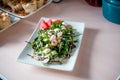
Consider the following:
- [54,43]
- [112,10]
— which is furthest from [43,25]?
[112,10]

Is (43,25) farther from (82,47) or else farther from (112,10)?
(112,10)

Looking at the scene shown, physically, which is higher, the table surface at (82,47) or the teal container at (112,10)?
the teal container at (112,10)

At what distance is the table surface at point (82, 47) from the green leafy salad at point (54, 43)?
4cm

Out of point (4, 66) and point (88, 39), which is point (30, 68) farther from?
point (88, 39)

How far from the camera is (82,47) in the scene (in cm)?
83

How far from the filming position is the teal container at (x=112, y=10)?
0.88 m

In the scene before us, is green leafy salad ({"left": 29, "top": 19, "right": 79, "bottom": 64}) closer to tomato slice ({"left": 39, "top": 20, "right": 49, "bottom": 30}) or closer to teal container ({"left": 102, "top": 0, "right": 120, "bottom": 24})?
tomato slice ({"left": 39, "top": 20, "right": 49, "bottom": 30})

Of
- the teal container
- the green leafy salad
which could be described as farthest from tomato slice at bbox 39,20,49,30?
the teal container

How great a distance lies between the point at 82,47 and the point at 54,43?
122mm

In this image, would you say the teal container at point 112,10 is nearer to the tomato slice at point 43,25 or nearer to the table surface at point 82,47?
the table surface at point 82,47

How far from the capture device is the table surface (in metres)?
0.72

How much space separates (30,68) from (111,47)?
1.04 feet

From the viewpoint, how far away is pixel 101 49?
0.81 metres

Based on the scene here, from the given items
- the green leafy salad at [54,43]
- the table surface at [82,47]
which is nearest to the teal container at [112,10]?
the table surface at [82,47]
